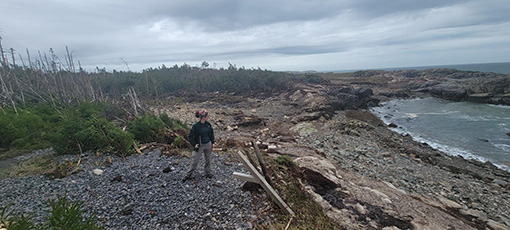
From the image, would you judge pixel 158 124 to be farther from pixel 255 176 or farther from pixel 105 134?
pixel 255 176

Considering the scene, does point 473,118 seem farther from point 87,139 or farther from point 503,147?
point 87,139

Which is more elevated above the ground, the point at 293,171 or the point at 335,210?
the point at 293,171

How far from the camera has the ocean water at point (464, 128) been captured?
43.8ft

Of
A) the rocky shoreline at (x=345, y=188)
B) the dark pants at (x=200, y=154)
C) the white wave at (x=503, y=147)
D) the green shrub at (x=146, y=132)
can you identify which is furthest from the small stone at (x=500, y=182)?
the green shrub at (x=146, y=132)

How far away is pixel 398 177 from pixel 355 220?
5280 mm

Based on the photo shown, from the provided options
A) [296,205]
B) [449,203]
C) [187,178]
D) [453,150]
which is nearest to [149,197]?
[187,178]

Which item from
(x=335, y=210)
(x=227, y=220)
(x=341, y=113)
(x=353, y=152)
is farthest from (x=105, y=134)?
(x=341, y=113)

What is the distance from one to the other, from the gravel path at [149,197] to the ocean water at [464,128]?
14.0m

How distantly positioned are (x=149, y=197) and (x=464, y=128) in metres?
23.1

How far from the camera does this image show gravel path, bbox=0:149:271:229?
13.5ft

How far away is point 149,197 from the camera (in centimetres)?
482

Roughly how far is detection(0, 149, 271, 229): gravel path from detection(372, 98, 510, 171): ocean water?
14029 mm

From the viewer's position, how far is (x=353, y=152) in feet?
36.9

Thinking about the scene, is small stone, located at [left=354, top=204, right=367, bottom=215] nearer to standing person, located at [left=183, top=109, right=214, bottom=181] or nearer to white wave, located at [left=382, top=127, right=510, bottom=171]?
standing person, located at [left=183, top=109, right=214, bottom=181]
